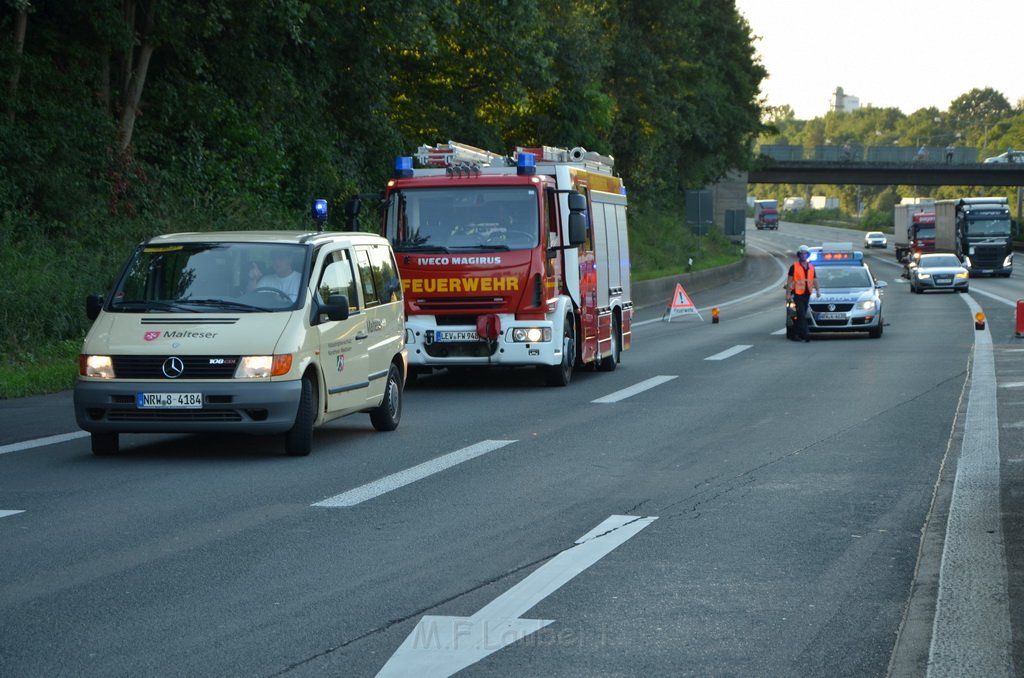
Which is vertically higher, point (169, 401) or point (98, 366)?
point (98, 366)

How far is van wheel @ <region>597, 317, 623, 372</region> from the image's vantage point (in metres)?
21.1

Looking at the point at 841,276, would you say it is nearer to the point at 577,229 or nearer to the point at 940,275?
the point at 577,229

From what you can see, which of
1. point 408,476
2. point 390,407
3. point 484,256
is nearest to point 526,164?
point 484,256

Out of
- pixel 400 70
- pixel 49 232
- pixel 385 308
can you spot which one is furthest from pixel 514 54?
pixel 385 308

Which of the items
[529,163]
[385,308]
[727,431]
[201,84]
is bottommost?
[727,431]

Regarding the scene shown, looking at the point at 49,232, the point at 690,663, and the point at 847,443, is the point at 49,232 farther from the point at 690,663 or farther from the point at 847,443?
the point at 690,663

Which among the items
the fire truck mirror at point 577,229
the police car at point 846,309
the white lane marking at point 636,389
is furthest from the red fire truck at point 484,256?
the police car at point 846,309

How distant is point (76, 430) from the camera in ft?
44.1

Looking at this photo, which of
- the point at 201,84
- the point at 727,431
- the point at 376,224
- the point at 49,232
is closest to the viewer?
the point at 727,431

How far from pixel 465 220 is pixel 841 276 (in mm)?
14087

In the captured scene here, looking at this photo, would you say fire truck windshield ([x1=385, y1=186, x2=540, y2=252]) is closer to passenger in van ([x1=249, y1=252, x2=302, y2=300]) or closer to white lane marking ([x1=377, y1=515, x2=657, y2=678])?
passenger in van ([x1=249, y1=252, x2=302, y2=300])

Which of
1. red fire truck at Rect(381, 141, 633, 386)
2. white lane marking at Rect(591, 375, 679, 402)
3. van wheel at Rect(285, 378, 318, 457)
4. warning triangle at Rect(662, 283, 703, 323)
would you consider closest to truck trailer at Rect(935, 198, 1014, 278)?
warning triangle at Rect(662, 283, 703, 323)

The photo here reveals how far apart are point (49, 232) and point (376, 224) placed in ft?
40.3

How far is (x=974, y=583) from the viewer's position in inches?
274
